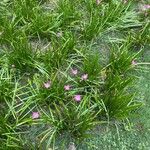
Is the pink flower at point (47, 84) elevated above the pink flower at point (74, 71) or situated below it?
above

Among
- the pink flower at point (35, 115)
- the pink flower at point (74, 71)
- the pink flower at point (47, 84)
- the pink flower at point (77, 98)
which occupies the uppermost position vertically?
the pink flower at point (47, 84)

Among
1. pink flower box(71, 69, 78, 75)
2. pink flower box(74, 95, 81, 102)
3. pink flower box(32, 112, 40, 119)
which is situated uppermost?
pink flower box(71, 69, 78, 75)

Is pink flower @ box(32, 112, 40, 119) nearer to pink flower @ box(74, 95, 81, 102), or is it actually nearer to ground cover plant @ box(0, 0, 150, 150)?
ground cover plant @ box(0, 0, 150, 150)

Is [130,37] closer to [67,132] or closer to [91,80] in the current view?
[91,80]

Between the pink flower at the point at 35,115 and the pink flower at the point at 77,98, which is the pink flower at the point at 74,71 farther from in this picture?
the pink flower at the point at 35,115

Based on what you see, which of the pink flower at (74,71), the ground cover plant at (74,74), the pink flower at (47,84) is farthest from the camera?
the pink flower at (74,71)

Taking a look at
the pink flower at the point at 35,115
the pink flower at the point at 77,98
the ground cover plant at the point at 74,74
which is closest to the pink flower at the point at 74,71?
the ground cover plant at the point at 74,74

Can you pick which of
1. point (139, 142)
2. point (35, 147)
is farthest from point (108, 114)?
point (35, 147)

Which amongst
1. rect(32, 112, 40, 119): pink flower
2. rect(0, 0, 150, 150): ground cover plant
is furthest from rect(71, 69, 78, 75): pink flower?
rect(32, 112, 40, 119): pink flower

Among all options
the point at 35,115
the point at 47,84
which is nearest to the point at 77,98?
the point at 47,84

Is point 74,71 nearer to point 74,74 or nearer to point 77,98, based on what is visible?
point 74,74
